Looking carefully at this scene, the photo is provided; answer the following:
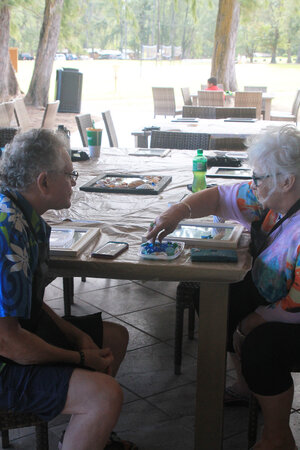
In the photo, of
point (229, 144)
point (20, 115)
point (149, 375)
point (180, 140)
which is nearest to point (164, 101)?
point (20, 115)

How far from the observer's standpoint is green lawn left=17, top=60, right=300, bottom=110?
72.5 feet

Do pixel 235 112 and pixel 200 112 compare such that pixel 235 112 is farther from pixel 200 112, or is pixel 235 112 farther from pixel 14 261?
pixel 14 261

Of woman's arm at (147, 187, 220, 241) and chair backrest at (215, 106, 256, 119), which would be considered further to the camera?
chair backrest at (215, 106, 256, 119)

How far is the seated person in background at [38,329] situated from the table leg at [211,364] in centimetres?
33

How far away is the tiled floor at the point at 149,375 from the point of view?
2.23 m

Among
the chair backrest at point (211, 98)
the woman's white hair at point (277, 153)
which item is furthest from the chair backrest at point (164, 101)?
the woman's white hair at point (277, 153)

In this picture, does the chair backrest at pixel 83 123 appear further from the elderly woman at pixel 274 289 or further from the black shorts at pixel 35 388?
the black shorts at pixel 35 388

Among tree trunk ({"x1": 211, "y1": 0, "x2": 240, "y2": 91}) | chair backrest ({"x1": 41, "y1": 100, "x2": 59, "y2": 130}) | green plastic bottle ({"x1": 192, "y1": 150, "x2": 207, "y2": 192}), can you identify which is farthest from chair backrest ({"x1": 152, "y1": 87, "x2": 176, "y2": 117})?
green plastic bottle ({"x1": 192, "y1": 150, "x2": 207, "y2": 192})

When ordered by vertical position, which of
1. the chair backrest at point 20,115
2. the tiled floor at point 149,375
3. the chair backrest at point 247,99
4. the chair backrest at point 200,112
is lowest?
the tiled floor at point 149,375

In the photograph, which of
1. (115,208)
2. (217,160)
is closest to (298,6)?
(217,160)

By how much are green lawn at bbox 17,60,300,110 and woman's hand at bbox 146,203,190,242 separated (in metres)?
17.6

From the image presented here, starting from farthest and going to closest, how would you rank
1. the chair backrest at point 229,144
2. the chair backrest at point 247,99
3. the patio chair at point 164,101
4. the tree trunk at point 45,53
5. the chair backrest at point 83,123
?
the tree trunk at point 45,53 < the patio chair at point 164,101 < the chair backrest at point 247,99 < the chair backrest at point 83,123 < the chair backrest at point 229,144

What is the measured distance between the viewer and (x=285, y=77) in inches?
1147

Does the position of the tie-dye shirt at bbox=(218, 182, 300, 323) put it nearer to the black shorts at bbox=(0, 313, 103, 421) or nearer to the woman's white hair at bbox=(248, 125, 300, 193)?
the woman's white hair at bbox=(248, 125, 300, 193)
